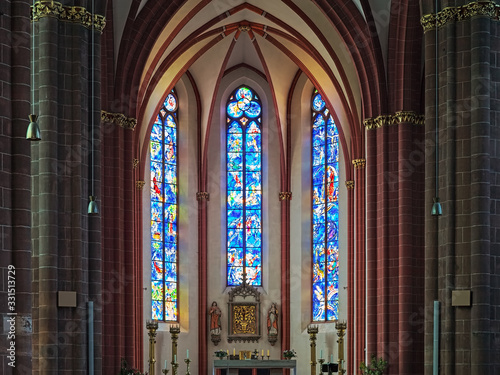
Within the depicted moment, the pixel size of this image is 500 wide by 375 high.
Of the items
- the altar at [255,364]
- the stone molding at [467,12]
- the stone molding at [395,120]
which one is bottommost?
the altar at [255,364]

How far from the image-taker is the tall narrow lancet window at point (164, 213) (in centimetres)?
3800

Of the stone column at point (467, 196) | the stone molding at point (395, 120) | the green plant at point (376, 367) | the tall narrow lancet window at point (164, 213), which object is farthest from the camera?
the tall narrow lancet window at point (164, 213)

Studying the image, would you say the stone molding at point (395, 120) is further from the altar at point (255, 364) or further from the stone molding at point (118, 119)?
the altar at point (255, 364)

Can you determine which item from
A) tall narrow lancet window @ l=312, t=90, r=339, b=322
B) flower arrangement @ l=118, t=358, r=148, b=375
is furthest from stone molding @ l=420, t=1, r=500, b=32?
tall narrow lancet window @ l=312, t=90, r=339, b=322

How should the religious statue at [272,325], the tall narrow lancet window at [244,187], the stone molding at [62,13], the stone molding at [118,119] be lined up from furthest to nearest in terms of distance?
the tall narrow lancet window at [244,187] → the religious statue at [272,325] → the stone molding at [118,119] → the stone molding at [62,13]

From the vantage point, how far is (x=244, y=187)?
4028 cm

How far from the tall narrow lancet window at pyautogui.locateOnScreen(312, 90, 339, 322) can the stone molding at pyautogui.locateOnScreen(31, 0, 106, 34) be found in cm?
1876

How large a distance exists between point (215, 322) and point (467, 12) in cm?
2156

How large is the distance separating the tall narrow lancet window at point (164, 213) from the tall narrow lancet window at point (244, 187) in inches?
90.2

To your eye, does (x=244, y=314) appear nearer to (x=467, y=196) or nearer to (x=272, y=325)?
(x=272, y=325)

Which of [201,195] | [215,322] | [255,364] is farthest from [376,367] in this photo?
[201,195]

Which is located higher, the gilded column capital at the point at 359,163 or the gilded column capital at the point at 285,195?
the gilded column capital at the point at 359,163

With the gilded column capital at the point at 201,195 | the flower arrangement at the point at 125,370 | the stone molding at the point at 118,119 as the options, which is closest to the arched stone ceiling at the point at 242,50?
the stone molding at the point at 118,119

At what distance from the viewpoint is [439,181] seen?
20.1 m
